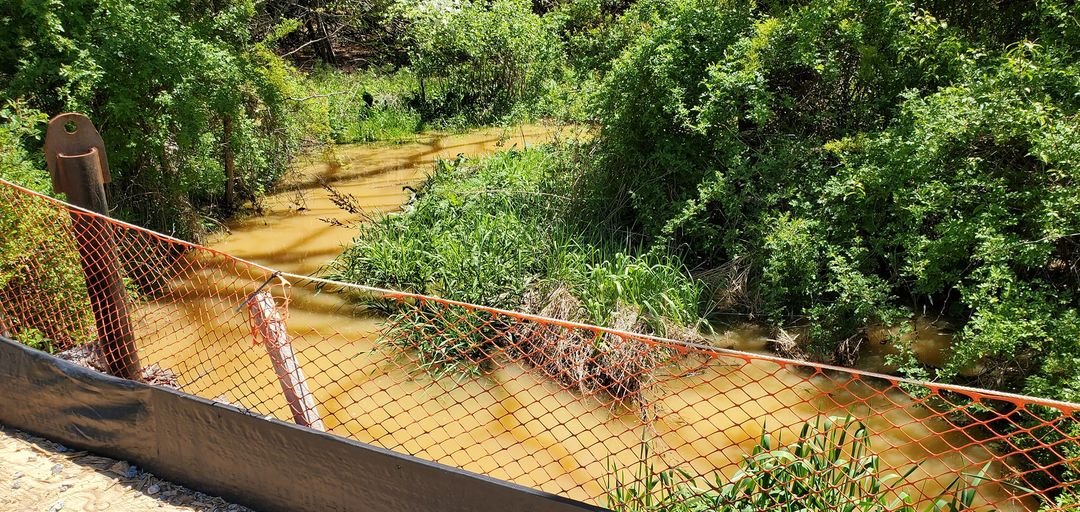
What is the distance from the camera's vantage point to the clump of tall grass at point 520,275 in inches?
204

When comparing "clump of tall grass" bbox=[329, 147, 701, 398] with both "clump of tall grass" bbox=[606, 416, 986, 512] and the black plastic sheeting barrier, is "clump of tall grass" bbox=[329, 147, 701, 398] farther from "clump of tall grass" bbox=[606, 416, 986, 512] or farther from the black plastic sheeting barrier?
the black plastic sheeting barrier

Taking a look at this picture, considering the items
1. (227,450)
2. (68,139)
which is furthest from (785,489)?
Answer: (68,139)

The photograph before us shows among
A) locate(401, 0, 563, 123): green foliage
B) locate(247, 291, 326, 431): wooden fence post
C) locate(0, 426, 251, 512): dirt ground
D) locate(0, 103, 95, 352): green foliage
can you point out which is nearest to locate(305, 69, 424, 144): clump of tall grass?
locate(401, 0, 563, 123): green foliage

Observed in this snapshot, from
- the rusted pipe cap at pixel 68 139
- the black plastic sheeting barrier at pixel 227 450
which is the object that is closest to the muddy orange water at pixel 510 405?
the black plastic sheeting barrier at pixel 227 450

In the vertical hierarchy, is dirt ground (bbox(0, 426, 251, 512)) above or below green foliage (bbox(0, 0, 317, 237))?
below

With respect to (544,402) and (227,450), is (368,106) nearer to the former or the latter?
(544,402)

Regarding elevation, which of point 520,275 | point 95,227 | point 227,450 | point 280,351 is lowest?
point 520,275

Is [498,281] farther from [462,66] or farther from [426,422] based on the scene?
[462,66]

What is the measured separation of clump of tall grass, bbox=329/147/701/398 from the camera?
17.0 ft

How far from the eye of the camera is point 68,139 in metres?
3.52

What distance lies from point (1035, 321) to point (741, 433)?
1603 millimetres

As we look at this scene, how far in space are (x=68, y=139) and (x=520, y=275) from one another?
3.12 metres

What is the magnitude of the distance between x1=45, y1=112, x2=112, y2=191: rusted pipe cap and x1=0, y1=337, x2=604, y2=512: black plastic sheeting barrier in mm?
861

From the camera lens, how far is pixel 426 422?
4652mm
